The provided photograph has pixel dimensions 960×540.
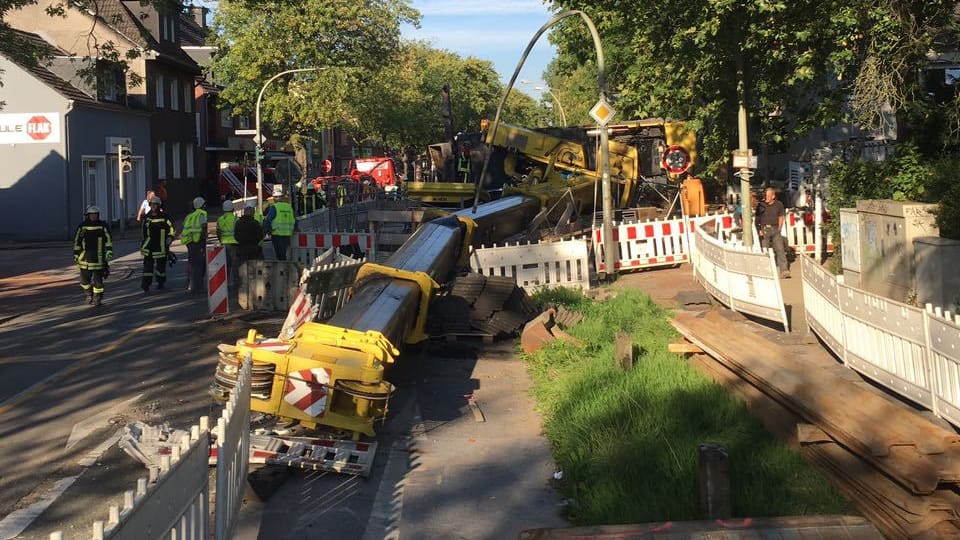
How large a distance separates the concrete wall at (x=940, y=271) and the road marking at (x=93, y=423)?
31.6ft

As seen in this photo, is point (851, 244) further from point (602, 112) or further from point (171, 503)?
point (171, 503)

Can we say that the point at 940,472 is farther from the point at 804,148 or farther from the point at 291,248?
the point at 804,148

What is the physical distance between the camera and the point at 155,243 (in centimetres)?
1858

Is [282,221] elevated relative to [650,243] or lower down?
elevated

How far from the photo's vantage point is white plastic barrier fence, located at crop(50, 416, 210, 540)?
3.36 metres

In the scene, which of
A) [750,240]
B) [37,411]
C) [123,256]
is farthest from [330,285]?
[123,256]

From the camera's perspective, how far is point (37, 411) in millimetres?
9844

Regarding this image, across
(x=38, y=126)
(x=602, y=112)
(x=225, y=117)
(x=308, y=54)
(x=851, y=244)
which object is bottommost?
(x=851, y=244)

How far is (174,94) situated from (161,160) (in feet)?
11.1

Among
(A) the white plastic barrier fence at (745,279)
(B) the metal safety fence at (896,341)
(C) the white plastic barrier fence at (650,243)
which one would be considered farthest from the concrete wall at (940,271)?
(C) the white plastic barrier fence at (650,243)

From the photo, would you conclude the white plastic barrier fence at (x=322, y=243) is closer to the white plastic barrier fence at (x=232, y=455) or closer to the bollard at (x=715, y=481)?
the white plastic barrier fence at (x=232, y=455)

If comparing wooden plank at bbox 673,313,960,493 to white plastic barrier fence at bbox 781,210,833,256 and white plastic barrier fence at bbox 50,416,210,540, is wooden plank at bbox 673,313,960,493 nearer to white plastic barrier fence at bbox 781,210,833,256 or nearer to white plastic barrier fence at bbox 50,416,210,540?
white plastic barrier fence at bbox 50,416,210,540

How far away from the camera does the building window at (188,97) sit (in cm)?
4944

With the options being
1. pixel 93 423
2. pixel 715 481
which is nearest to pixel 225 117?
pixel 93 423
